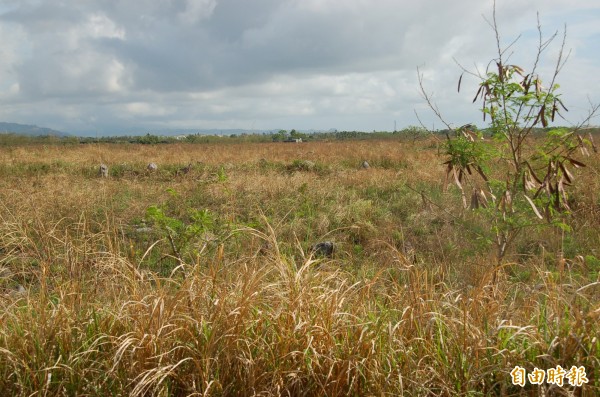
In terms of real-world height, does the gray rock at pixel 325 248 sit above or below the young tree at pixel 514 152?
below

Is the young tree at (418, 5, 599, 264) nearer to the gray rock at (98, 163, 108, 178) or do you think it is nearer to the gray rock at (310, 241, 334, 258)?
the gray rock at (310, 241, 334, 258)

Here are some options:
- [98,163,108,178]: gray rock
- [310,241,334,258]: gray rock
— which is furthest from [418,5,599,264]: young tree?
[98,163,108,178]: gray rock

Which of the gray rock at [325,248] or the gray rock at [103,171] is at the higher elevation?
the gray rock at [103,171]

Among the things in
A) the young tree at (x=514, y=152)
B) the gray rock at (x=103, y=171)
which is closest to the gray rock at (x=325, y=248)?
the young tree at (x=514, y=152)

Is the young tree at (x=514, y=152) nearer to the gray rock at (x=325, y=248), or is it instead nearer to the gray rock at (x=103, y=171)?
the gray rock at (x=325, y=248)

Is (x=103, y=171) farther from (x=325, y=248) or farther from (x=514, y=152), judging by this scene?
(x=514, y=152)

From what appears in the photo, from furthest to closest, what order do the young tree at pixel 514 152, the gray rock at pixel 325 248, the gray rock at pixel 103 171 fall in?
1. the gray rock at pixel 103 171
2. the gray rock at pixel 325 248
3. the young tree at pixel 514 152

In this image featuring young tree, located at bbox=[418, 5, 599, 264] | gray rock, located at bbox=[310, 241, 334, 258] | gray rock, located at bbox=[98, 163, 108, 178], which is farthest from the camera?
gray rock, located at bbox=[98, 163, 108, 178]

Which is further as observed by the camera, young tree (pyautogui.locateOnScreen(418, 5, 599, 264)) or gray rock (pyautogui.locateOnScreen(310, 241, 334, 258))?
gray rock (pyautogui.locateOnScreen(310, 241, 334, 258))

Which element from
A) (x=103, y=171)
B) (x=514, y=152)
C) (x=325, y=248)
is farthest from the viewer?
(x=103, y=171)

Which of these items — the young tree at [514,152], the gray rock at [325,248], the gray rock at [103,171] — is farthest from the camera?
the gray rock at [103,171]

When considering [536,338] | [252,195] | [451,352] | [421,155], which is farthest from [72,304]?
[421,155]

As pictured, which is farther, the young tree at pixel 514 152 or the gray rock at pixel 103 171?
the gray rock at pixel 103 171

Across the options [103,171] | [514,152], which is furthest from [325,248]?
[103,171]
